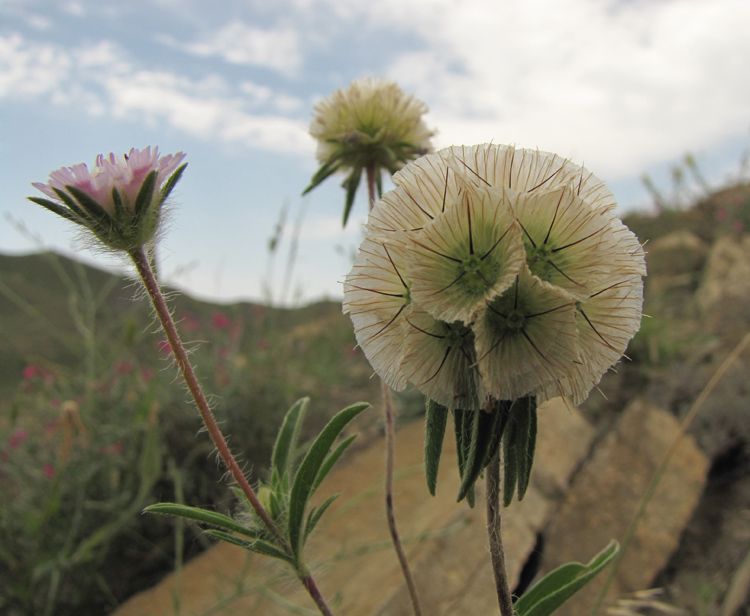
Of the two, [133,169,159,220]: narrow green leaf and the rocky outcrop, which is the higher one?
[133,169,159,220]: narrow green leaf

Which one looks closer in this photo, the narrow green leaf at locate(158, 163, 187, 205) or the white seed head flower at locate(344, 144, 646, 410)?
the white seed head flower at locate(344, 144, 646, 410)

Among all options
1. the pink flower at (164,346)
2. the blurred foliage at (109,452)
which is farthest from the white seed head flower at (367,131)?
the blurred foliage at (109,452)

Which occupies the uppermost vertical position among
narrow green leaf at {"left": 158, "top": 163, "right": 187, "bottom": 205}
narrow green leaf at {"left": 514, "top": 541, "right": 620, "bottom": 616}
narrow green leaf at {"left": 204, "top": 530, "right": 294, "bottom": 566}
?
narrow green leaf at {"left": 158, "top": 163, "right": 187, "bottom": 205}

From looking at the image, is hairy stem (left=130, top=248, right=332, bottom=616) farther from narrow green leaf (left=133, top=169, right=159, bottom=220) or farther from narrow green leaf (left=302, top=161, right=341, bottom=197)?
narrow green leaf (left=302, top=161, right=341, bottom=197)

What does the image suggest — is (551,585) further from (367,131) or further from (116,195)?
(367,131)

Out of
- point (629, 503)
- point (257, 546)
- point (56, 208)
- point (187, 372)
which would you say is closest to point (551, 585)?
point (257, 546)

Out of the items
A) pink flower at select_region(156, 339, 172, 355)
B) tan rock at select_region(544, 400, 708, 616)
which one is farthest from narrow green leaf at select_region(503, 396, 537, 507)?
tan rock at select_region(544, 400, 708, 616)

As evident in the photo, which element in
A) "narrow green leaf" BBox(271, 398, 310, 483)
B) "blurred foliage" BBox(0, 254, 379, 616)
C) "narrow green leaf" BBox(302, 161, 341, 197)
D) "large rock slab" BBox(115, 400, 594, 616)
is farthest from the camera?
"blurred foliage" BBox(0, 254, 379, 616)
